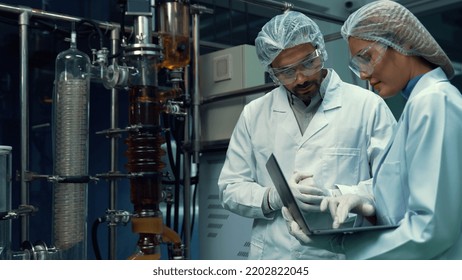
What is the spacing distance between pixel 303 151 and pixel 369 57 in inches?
15.8

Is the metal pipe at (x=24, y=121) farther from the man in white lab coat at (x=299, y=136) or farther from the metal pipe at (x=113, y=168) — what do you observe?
the man in white lab coat at (x=299, y=136)

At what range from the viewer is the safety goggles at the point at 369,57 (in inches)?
40.1

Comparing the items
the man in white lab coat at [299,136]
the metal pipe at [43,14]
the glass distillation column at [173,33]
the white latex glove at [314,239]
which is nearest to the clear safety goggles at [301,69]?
the man in white lab coat at [299,136]

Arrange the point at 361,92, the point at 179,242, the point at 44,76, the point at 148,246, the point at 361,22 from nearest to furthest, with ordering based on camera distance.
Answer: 1. the point at 361,22
2. the point at 361,92
3. the point at 148,246
4. the point at 179,242
5. the point at 44,76

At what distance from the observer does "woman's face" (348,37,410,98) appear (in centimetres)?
101

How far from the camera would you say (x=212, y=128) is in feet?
6.66

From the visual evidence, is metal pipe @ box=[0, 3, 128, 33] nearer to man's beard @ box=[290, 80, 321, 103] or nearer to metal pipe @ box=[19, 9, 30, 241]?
metal pipe @ box=[19, 9, 30, 241]

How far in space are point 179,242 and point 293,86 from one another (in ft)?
2.29

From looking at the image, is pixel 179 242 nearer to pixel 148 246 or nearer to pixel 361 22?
pixel 148 246

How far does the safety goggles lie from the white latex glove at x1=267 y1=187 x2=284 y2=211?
39cm

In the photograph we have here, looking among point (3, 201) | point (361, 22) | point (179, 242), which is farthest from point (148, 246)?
point (361, 22)

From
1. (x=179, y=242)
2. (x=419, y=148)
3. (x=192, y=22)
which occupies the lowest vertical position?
(x=179, y=242)

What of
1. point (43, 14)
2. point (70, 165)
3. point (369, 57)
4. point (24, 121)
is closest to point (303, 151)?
point (369, 57)

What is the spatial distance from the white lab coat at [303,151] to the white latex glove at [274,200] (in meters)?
0.03
